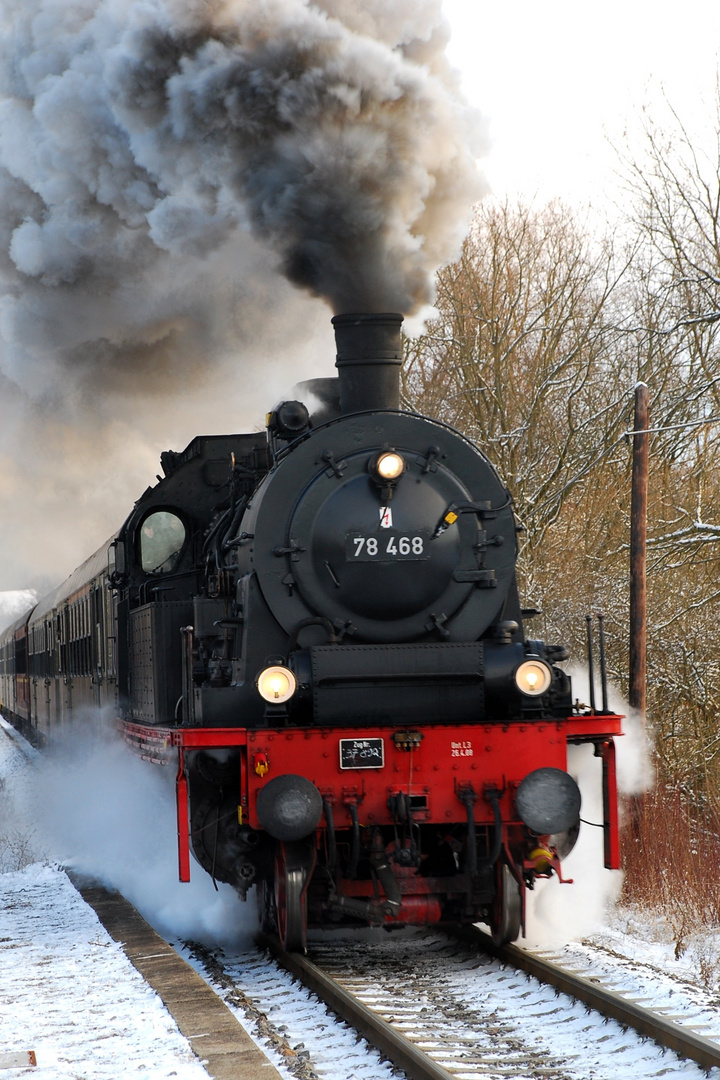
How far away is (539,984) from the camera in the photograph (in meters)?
5.05

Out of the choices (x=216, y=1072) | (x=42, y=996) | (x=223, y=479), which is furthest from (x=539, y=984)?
(x=223, y=479)

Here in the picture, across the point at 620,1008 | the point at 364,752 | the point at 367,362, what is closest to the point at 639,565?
the point at 367,362

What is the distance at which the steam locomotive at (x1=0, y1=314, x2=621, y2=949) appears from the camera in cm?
550

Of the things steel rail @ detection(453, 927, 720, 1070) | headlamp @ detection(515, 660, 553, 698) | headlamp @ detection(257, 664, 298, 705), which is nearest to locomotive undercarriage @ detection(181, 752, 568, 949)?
steel rail @ detection(453, 927, 720, 1070)

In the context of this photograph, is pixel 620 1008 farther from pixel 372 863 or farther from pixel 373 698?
pixel 373 698

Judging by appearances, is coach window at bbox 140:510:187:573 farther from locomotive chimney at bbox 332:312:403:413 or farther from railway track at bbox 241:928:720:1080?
railway track at bbox 241:928:720:1080

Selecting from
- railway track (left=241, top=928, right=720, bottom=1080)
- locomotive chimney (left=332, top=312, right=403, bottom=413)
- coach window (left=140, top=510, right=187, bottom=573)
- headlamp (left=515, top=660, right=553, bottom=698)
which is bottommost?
railway track (left=241, top=928, right=720, bottom=1080)

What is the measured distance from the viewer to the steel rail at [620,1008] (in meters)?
3.82

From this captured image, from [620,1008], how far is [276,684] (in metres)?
2.03

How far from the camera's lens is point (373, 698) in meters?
5.78

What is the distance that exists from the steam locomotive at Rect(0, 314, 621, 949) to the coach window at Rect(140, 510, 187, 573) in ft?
2.78

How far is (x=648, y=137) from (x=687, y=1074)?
10860 mm

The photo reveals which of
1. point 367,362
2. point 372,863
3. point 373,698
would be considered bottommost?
point 372,863

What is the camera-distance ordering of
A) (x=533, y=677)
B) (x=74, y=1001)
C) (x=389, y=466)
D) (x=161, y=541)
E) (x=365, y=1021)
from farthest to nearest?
(x=161, y=541)
(x=389, y=466)
(x=533, y=677)
(x=74, y=1001)
(x=365, y=1021)
